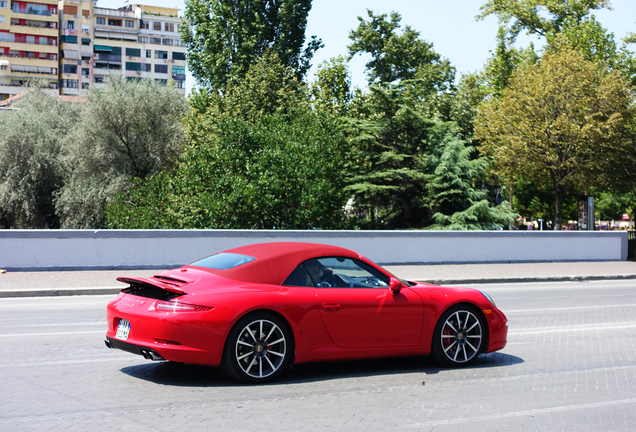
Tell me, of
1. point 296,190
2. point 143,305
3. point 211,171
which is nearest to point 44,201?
point 211,171

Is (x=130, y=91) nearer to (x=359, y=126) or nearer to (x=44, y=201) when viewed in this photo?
(x=44, y=201)

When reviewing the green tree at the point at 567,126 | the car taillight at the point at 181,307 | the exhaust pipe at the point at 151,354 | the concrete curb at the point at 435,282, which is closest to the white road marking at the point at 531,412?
the car taillight at the point at 181,307

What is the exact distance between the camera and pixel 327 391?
6.00 metres

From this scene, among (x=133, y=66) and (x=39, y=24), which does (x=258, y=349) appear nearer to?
(x=39, y=24)

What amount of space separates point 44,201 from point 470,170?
Answer: 23981 millimetres

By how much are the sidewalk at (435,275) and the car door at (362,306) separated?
892 centimetres

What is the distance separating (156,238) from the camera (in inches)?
720

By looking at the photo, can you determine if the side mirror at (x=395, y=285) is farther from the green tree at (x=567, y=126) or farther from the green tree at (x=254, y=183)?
the green tree at (x=567, y=126)

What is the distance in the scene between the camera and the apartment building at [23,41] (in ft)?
362

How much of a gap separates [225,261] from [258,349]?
105 cm

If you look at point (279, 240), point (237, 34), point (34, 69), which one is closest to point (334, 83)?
point (237, 34)

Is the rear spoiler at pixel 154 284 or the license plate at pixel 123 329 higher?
the rear spoiler at pixel 154 284

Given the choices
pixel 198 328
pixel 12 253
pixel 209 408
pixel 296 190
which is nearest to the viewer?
pixel 209 408

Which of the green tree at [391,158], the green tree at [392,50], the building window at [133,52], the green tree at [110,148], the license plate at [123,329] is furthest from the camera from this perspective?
the building window at [133,52]
